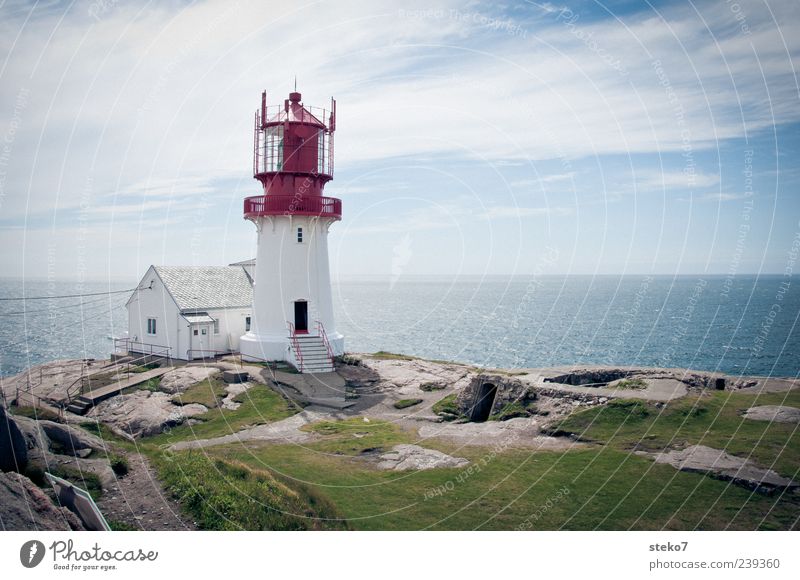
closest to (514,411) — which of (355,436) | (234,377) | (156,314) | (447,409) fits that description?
(447,409)

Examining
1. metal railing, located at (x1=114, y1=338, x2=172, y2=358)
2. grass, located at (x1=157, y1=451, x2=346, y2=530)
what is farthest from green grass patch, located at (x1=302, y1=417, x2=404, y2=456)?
metal railing, located at (x1=114, y1=338, x2=172, y2=358)

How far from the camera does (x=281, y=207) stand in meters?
29.2

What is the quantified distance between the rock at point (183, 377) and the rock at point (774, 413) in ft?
62.7

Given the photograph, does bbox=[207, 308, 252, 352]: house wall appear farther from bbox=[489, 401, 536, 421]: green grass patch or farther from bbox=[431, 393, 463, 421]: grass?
bbox=[489, 401, 536, 421]: green grass patch

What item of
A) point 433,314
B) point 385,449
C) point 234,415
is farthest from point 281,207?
point 433,314

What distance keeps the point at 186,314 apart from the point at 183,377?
5.70 m

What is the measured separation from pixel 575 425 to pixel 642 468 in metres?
3.33

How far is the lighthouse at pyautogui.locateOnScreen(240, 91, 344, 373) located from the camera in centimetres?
2917

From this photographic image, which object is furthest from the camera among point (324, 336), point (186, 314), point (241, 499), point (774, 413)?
point (186, 314)

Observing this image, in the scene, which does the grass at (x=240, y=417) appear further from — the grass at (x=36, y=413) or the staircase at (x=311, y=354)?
the staircase at (x=311, y=354)

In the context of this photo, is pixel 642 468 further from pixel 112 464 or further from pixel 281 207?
pixel 281 207

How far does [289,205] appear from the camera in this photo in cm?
2923

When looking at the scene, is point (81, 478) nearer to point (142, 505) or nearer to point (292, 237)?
point (142, 505)

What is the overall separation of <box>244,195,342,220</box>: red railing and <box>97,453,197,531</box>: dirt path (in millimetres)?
17329
